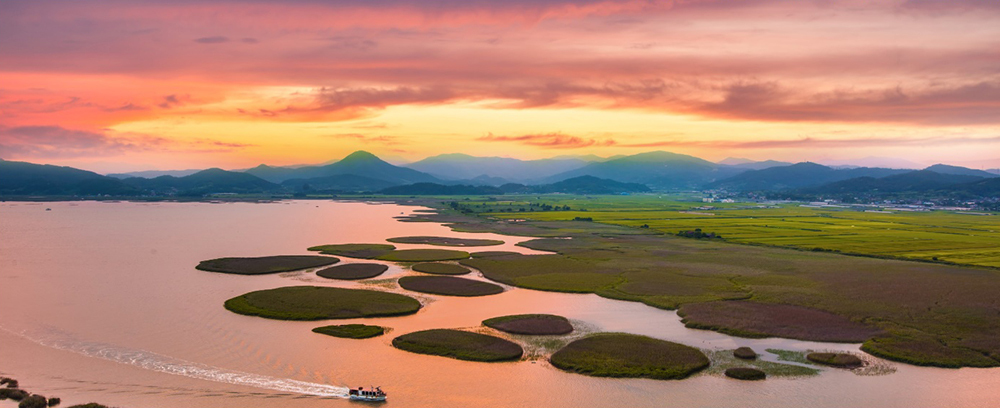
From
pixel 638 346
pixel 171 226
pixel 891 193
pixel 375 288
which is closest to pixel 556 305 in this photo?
pixel 638 346

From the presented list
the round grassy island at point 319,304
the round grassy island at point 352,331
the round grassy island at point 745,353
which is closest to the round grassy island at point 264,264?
the round grassy island at point 319,304

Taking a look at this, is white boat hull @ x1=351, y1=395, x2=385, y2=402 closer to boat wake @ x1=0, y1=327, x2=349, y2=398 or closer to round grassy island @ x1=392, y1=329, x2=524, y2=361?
boat wake @ x1=0, y1=327, x2=349, y2=398

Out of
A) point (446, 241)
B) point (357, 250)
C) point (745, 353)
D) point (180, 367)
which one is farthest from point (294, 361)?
point (446, 241)

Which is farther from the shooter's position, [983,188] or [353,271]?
[983,188]

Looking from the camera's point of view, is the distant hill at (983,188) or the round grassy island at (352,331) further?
the distant hill at (983,188)

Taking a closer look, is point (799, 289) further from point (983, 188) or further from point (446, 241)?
point (983, 188)

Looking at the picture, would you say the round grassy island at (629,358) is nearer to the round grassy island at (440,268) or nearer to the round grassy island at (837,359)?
the round grassy island at (837,359)
